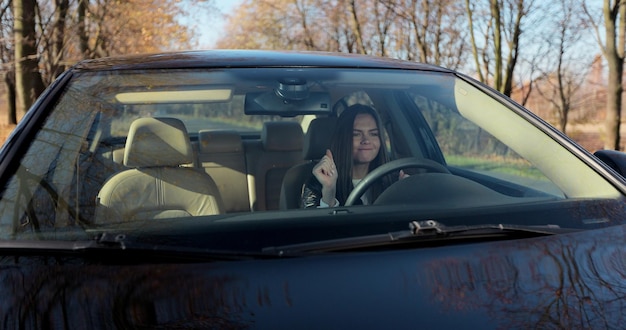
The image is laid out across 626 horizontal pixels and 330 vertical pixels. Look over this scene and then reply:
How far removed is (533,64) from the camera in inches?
843

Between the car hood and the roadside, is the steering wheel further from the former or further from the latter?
the roadside

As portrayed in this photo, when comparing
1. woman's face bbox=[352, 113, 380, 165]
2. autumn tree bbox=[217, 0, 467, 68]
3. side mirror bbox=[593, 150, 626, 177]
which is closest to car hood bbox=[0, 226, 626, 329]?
side mirror bbox=[593, 150, 626, 177]

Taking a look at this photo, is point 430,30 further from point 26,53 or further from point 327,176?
point 327,176

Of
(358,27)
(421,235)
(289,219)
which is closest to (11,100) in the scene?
(358,27)

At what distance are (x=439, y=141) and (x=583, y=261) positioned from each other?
1723 millimetres

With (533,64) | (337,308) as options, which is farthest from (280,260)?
(533,64)

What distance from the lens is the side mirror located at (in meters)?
2.50

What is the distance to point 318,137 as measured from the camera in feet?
10.2

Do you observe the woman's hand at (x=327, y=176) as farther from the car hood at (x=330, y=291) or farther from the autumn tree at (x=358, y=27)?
the autumn tree at (x=358, y=27)

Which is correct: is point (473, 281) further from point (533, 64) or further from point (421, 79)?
point (533, 64)

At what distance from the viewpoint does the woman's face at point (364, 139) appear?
10.0 feet

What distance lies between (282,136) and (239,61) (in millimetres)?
1319

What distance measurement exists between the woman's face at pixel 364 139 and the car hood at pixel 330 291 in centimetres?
123

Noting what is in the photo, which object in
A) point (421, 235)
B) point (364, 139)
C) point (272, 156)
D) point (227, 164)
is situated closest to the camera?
point (421, 235)
